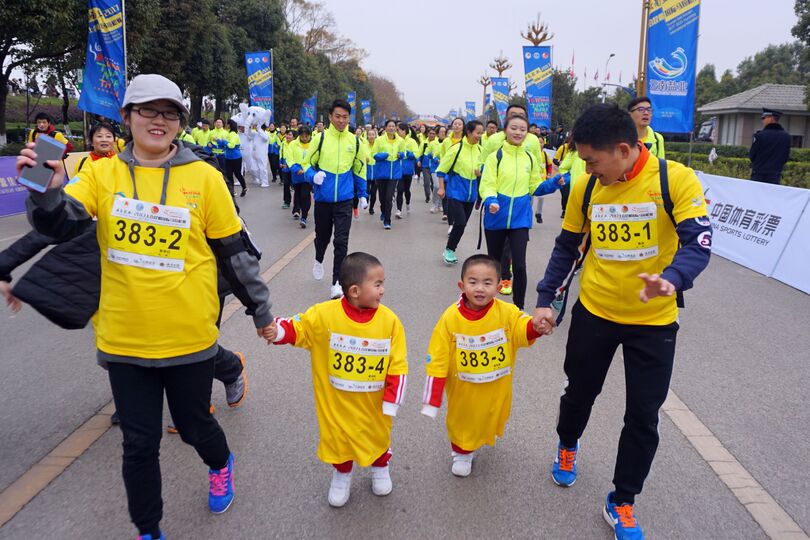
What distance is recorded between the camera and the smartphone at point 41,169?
2096mm

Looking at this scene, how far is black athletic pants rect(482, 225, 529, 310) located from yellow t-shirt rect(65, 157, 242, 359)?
4.01 metres

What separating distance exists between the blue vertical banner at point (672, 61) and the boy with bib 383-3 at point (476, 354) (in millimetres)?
9401

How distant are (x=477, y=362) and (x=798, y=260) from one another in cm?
655

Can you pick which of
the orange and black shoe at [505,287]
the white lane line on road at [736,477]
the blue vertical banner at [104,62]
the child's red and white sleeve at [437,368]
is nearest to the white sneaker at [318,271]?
the orange and black shoe at [505,287]

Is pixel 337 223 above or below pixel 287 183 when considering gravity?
below

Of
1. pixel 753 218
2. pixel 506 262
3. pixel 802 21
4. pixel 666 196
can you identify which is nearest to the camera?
pixel 666 196

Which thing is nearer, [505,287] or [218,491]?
[218,491]

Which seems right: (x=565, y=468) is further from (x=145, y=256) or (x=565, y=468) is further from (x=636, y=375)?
(x=145, y=256)

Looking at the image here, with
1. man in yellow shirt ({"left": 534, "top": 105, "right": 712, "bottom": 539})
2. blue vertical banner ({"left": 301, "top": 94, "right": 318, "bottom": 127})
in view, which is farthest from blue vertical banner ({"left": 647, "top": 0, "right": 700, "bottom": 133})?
blue vertical banner ({"left": 301, "top": 94, "right": 318, "bottom": 127})

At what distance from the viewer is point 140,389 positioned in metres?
2.51

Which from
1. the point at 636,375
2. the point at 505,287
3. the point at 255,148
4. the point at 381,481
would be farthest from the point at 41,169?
the point at 255,148

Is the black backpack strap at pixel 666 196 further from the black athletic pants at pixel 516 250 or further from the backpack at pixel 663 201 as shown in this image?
the black athletic pants at pixel 516 250

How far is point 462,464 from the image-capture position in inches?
129

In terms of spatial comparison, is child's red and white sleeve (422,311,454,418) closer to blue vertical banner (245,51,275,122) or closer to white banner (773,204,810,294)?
white banner (773,204,810,294)
